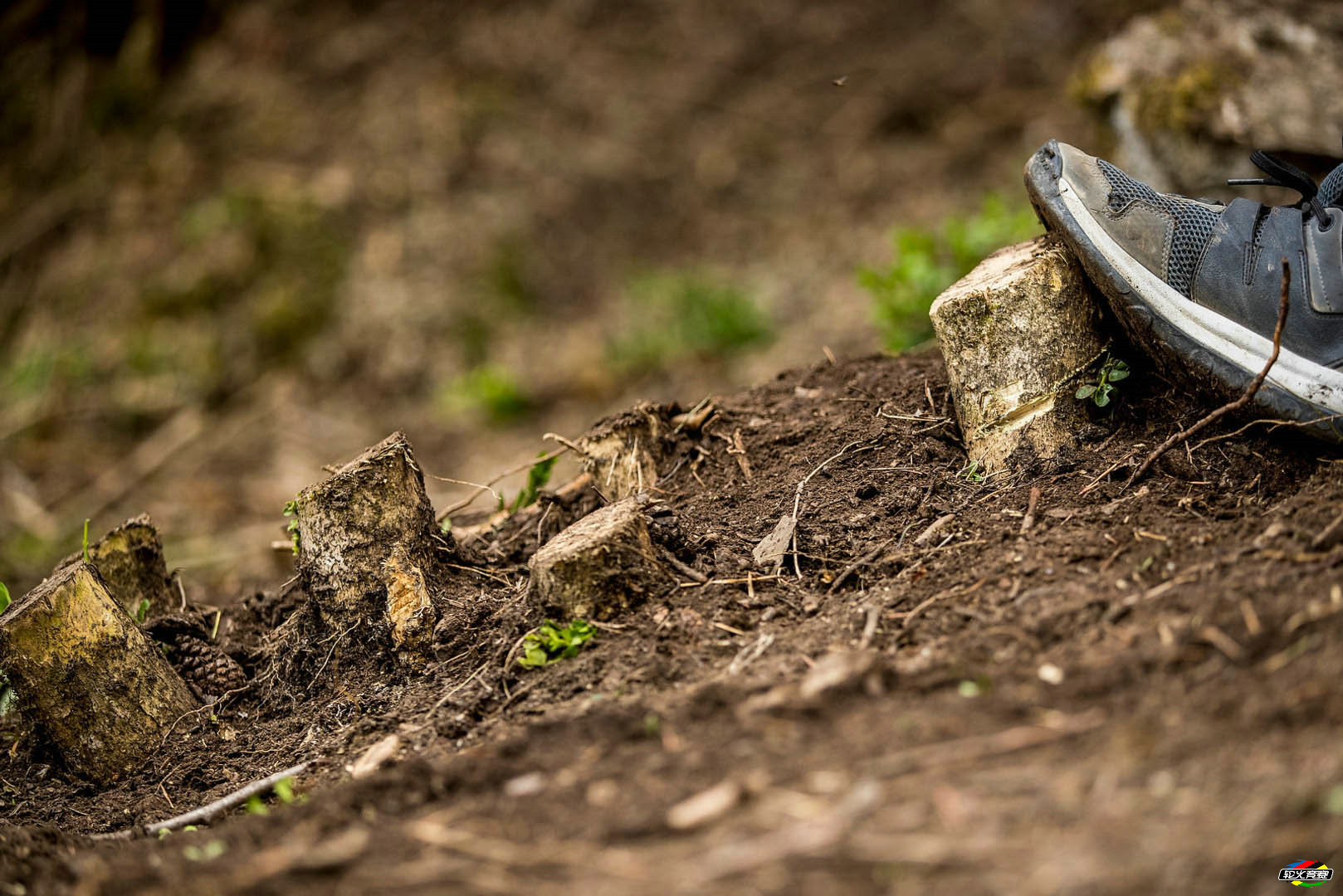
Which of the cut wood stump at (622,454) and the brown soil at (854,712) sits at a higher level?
the cut wood stump at (622,454)

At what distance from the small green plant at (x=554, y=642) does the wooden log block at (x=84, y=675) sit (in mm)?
872

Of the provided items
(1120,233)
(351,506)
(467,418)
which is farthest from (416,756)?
(467,418)

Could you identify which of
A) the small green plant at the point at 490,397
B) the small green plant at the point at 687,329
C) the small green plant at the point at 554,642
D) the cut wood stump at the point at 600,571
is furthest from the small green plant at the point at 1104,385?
the small green plant at the point at 490,397

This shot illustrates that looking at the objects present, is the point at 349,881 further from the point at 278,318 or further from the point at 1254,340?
the point at 278,318

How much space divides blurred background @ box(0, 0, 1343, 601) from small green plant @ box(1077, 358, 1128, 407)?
267 cm

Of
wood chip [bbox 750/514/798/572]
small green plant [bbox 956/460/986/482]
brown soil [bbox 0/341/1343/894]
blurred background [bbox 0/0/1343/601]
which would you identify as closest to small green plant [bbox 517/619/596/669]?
brown soil [bbox 0/341/1343/894]

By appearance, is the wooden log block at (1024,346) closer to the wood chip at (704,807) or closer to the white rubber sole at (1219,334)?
the white rubber sole at (1219,334)

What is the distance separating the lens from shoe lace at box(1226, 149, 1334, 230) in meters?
1.96

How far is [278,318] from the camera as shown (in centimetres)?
607

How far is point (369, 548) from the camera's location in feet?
6.75

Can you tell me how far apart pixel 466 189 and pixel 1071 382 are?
5128 mm

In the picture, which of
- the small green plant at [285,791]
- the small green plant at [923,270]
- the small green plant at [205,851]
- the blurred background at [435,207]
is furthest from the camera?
the blurred background at [435,207]

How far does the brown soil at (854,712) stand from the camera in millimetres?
1121

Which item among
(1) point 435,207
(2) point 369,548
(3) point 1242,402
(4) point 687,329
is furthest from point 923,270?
(1) point 435,207
